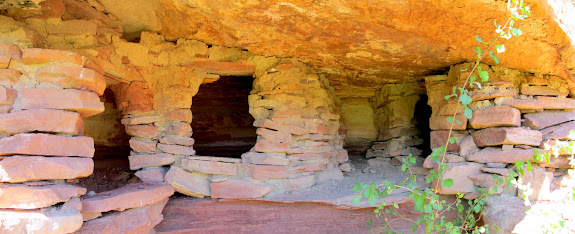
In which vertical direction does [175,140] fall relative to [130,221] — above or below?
above

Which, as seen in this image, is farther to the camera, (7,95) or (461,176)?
(461,176)

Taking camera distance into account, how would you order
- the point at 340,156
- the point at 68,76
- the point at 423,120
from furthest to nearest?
the point at 423,120 → the point at 340,156 → the point at 68,76

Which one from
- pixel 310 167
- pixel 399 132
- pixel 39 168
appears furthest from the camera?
pixel 399 132

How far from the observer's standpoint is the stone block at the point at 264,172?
129 inches

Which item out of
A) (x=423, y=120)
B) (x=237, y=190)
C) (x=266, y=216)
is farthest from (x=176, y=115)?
(x=423, y=120)

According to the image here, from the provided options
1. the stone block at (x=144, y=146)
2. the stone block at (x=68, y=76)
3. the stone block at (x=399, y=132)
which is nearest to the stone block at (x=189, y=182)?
the stone block at (x=144, y=146)

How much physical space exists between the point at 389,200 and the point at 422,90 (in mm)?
1657

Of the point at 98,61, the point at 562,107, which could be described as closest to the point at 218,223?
the point at 98,61

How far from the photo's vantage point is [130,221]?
2.60 meters

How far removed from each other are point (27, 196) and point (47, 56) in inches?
32.2

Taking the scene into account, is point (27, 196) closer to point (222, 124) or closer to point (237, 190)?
point (237, 190)

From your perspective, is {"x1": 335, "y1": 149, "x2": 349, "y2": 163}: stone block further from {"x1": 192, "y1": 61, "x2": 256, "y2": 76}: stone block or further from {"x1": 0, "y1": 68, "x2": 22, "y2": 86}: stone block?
{"x1": 0, "y1": 68, "x2": 22, "y2": 86}: stone block

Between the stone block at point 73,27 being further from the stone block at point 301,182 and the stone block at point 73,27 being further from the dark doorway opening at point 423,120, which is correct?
the dark doorway opening at point 423,120

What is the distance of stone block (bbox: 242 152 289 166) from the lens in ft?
10.9
